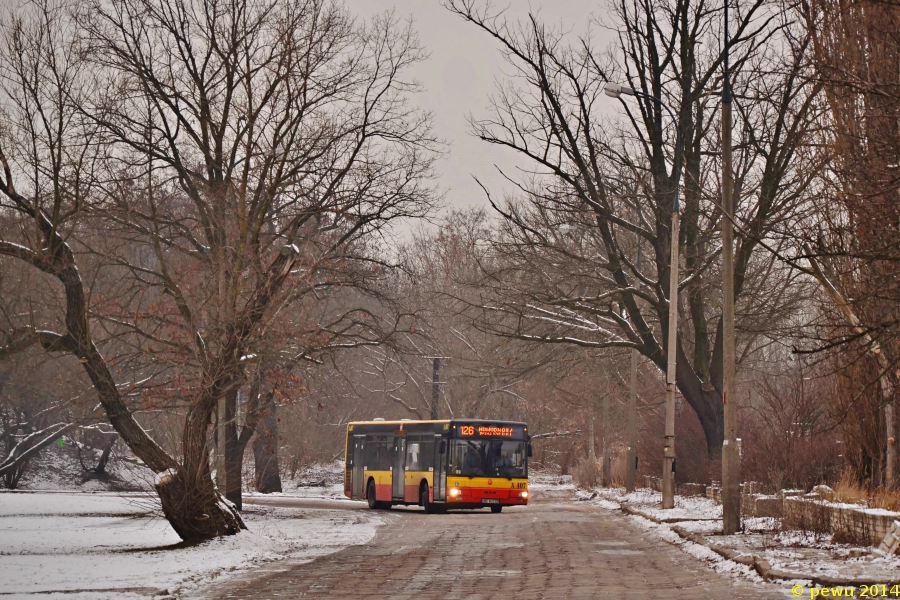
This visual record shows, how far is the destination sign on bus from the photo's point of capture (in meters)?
34.2

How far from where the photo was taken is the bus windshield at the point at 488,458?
3391 centimetres

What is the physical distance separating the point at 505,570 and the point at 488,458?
18753 mm

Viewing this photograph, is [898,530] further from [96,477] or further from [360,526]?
[96,477]

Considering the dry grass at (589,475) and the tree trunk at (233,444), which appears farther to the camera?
the dry grass at (589,475)

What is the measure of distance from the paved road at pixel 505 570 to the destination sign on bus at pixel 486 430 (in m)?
9.27

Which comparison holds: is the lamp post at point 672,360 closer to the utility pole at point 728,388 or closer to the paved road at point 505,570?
the paved road at point 505,570

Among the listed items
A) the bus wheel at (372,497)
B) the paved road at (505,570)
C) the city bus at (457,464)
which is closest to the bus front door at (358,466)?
the bus wheel at (372,497)

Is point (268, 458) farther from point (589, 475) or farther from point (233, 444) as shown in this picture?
point (589, 475)

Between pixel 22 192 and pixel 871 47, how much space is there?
1527cm

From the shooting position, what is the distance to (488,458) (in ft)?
113

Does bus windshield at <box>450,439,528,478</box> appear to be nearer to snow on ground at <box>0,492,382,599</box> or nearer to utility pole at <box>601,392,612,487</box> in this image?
snow on ground at <box>0,492,382,599</box>

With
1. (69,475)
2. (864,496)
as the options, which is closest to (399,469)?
(864,496)

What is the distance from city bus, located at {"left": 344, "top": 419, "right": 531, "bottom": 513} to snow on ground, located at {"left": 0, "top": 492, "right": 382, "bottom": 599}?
10.2ft

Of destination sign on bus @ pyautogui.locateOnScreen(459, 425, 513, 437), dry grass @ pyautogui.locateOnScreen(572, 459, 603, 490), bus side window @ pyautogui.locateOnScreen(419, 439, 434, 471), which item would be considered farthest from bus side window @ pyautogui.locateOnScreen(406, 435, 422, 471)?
dry grass @ pyautogui.locateOnScreen(572, 459, 603, 490)
